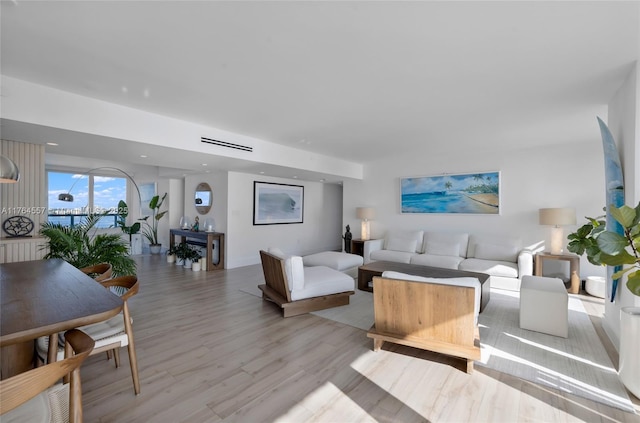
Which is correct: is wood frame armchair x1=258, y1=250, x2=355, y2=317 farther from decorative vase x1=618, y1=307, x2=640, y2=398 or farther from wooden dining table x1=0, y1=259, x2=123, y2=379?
decorative vase x1=618, y1=307, x2=640, y2=398

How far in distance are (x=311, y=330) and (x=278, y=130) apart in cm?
294

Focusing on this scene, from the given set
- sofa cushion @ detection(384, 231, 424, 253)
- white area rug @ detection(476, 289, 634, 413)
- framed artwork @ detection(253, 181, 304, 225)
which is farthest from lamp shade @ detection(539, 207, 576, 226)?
framed artwork @ detection(253, 181, 304, 225)

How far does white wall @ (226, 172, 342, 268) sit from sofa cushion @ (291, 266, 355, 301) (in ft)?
9.85

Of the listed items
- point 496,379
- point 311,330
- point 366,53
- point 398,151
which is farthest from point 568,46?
point 398,151

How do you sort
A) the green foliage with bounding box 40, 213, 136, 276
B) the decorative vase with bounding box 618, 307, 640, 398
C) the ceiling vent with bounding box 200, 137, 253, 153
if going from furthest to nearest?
the ceiling vent with bounding box 200, 137, 253, 153 < the green foliage with bounding box 40, 213, 136, 276 < the decorative vase with bounding box 618, 307, 640, 398

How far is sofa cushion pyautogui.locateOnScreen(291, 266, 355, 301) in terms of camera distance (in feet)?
11.9

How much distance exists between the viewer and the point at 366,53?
2311 mm

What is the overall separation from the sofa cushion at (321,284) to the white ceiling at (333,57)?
85.2 inches

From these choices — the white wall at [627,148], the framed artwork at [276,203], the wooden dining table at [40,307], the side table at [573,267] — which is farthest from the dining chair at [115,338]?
the side table at [573,267]

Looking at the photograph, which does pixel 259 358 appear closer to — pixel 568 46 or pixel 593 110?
pixel 568 46

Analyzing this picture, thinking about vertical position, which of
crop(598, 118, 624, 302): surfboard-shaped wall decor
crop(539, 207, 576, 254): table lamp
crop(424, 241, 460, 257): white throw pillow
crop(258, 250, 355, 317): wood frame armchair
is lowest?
crop(258, 250, 355, 317): wood frame armchair

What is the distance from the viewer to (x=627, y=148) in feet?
8.71

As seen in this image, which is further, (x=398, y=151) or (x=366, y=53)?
(x=398, y=151)

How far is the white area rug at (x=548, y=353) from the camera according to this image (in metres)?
2.17
